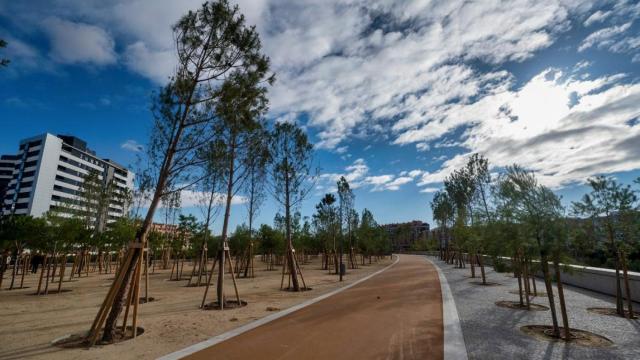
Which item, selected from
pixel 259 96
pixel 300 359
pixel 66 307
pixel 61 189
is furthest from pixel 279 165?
pixel 61 189

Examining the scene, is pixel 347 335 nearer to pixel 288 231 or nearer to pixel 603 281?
pixel 288 231

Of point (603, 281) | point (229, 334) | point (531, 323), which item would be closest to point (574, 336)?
point (531, 323)

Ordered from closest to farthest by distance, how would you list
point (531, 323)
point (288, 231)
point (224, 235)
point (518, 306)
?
point (531, 323) < point (518, 306) < point (224, 235) < point (288, 231)

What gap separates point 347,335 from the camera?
284 inches

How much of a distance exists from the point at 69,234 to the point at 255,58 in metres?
15.0

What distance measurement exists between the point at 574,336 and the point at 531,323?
1.17 meters


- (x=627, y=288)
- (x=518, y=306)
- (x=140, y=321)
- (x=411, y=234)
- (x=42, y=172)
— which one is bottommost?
(x=140, y=321)

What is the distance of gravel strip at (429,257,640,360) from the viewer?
590cm

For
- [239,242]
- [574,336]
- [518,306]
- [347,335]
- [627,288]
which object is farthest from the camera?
[239,242]

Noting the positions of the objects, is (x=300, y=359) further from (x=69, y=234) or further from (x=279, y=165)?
(x=69, y=234)

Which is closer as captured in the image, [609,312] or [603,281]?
[609,312]


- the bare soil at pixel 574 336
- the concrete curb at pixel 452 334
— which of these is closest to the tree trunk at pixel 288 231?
the concrete curb at pixel 452 334

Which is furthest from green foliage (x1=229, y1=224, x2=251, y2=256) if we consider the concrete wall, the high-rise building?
the high-rise building

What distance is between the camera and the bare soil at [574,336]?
6.60m
